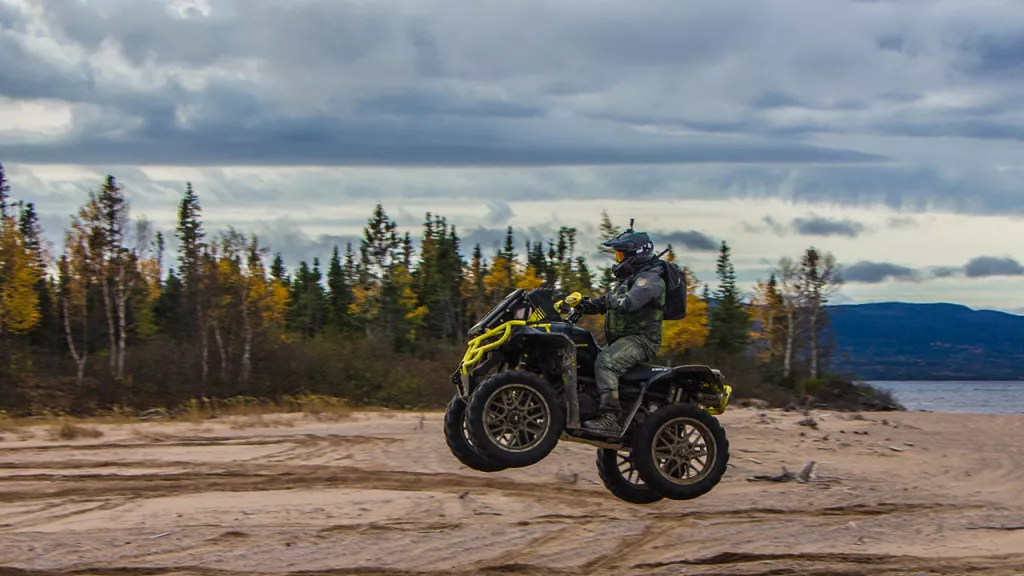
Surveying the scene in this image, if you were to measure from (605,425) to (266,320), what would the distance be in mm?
81020

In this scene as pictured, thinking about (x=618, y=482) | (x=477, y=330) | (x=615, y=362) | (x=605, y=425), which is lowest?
(x=618, y=482)

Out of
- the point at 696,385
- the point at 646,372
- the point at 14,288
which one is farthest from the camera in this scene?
the point at 14,288

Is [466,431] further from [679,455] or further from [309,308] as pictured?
[309,308]

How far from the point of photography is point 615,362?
970 cm

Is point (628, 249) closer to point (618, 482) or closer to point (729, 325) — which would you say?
point (618, 482)

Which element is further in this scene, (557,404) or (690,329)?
(690,329)

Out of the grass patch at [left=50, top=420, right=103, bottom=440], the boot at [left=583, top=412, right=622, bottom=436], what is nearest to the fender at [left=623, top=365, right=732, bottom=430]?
the boot at [left=583, top=412, right=622, bottom=436]

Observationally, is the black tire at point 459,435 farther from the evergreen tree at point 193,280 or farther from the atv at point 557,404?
the evergreen tree at point 193,280

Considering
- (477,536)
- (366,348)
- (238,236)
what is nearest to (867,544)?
(477,536)

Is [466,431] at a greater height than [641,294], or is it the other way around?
[641,294]

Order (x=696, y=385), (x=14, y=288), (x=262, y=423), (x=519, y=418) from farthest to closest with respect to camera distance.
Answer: (x=14, y=288) → (x=262, y=423) → (x=696, y=385) → (x=519, y=418)

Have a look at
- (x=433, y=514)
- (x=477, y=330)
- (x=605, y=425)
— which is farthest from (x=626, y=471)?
(x=433, y=514)

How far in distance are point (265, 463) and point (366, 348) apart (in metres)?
29.7

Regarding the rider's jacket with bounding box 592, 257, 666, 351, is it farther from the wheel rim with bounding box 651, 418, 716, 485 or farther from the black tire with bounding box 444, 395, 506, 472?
the black tire with bounding box 444, 395, 506, 472
